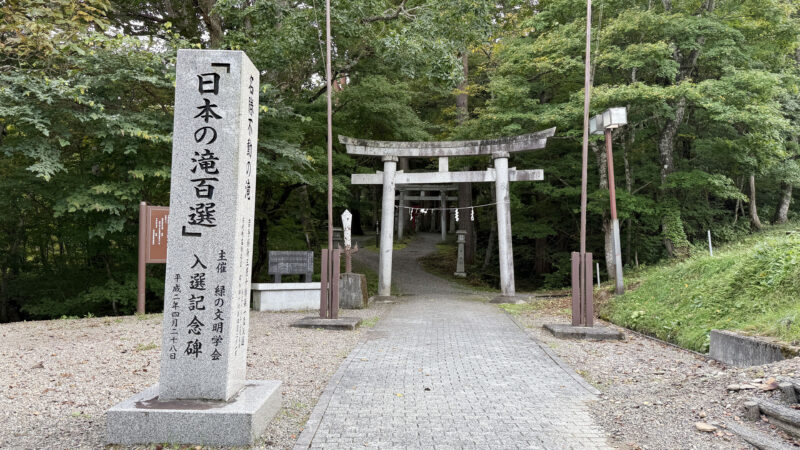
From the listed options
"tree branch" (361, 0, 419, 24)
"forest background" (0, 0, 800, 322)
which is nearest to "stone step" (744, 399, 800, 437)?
"forest background" (0, 0, 800, 322)

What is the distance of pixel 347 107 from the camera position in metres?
16.3

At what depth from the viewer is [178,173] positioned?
4.09 meters

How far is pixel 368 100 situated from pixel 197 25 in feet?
19.7

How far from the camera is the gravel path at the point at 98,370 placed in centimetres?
397

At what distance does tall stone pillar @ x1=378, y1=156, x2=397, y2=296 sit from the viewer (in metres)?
15.0

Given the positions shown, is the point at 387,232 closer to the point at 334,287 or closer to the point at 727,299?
the point at 334,287

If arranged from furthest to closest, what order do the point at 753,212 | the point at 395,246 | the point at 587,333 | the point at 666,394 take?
the point at 395,246 < the point at 753,212 < the point at 587,333 < the point at 666,394

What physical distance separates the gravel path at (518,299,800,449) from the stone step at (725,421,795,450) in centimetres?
6

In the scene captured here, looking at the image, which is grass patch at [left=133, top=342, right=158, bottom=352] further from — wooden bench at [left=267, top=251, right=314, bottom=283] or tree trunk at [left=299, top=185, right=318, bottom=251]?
tree trunk at [left=299, top=185, right=318, bottom=251]

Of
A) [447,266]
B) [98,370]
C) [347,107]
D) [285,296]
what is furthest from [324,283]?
[447,266]

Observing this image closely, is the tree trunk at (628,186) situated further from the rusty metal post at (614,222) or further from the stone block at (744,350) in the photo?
the stone block at (744,350)

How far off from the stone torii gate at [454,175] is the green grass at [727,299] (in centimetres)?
499

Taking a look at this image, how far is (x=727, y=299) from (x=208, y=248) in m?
7.45

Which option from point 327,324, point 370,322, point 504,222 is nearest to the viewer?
point 327,324
